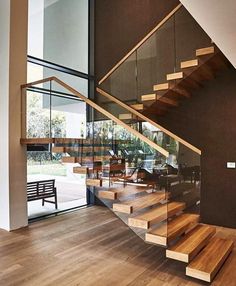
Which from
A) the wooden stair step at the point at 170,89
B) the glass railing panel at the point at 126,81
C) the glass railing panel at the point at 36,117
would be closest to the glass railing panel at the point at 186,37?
the wooden stair step at the point at 170,89

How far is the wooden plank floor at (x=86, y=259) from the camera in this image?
307 centimetres

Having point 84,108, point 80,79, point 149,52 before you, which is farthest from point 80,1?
point 84,108

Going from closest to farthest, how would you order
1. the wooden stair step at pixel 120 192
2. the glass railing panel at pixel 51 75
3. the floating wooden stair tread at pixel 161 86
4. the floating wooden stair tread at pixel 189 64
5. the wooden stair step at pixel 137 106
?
the wooden stair step at pixel 120 192, the floating wooden stair tread at pixel 189 64, the floating wooden stair tread at pixel 161 86, the glass railing panel at pixel 51 75, the wooden stair step at pixel 137 106

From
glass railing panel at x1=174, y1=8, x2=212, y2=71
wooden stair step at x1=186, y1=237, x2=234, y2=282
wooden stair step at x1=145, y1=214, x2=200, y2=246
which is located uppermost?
glass railing panel at x1=174, y1=8, x2=212, y2=71

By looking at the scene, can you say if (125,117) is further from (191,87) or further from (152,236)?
(152,236)

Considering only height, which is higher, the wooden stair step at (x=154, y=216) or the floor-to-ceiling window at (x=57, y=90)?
the floor-to-ceiling window at (x=57, y=90)

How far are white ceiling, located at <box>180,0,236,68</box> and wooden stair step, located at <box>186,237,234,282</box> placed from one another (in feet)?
8.53

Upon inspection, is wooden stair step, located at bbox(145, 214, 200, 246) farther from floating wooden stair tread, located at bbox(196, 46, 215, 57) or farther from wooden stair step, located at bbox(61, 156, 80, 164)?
floating wooden stair tread, located at bbox(196, 46, 215, 57)

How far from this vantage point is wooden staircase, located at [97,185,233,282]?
3211 mm

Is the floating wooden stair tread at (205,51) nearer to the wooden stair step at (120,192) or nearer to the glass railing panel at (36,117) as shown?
the wooden stair step at (120,192)

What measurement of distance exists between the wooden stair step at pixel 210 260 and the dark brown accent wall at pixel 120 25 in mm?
4938

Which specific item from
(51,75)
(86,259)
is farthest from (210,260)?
(51,75)

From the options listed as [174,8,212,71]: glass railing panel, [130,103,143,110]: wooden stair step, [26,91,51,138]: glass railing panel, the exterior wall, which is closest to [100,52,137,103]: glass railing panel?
[130,103,143,110]: wooden stair step

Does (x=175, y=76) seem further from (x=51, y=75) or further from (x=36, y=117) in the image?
(x=51, y=75)
